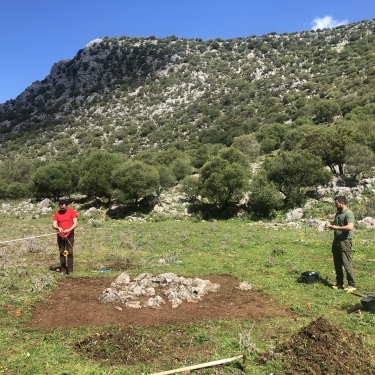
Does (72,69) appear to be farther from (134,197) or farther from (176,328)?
(176,328)

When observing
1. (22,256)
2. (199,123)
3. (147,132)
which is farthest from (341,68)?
(22,256)

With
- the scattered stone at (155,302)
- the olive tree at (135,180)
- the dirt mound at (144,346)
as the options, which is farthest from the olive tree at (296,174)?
the dirt mound at (144,346)

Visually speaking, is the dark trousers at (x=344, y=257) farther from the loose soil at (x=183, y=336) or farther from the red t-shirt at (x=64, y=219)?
the red t-shirt at (x=64, y=219)

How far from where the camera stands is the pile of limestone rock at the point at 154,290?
8602 millimetres

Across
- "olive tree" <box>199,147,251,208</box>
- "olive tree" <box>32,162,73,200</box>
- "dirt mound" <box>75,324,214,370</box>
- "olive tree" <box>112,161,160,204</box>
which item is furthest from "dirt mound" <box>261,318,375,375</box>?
"olive tree" <box>32,162,73,200</box>

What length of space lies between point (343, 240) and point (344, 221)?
601 mm

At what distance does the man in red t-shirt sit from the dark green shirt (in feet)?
30.3

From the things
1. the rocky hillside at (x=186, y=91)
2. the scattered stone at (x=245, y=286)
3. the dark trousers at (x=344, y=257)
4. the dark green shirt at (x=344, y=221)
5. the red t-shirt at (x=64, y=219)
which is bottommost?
the scattered stone at (x=245, y=286)

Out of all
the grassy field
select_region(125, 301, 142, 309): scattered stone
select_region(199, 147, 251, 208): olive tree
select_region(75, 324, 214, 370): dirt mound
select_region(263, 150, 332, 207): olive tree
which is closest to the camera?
select_region(75, 324, 214, 370): dirt mound

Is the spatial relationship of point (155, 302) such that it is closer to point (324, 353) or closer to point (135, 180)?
point (324, 353)

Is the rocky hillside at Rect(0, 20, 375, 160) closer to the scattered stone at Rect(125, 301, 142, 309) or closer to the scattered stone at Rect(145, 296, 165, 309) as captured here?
the scattered stone at Rect(145, 296, 165, 309)

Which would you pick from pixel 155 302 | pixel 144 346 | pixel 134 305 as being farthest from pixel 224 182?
pixel 144 346

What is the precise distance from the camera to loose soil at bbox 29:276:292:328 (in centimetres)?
744

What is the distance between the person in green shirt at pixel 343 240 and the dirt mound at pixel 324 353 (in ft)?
12.3
